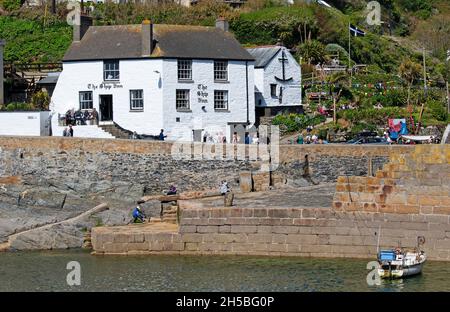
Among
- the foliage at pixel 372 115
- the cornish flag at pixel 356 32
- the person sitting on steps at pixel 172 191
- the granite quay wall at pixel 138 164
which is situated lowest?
the person sitting on steps at pixel 172 191

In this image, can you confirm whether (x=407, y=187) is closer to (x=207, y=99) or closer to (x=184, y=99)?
(x=184, y=99)

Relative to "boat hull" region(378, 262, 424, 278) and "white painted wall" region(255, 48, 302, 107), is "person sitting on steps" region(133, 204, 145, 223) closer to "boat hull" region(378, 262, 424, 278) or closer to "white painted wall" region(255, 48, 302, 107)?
"boat hull" region(378, 262, 424, 278)

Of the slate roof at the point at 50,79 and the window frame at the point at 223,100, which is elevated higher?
the slate roof at the point at 50,79

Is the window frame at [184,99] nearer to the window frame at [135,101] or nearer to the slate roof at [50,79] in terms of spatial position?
the window frame at [135,101]

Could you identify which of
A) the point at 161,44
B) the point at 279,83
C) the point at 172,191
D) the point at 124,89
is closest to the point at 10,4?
the point at 279,83

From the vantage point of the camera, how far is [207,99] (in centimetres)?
5481

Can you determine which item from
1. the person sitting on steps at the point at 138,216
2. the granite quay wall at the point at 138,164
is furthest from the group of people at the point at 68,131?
the person sitting on steps at the point at 138,216

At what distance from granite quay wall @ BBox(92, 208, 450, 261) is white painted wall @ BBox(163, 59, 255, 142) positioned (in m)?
11.9

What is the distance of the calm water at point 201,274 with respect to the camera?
117ft

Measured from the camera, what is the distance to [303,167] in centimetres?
4728

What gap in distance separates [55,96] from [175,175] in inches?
383

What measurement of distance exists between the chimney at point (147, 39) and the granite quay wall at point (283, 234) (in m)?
13.0
